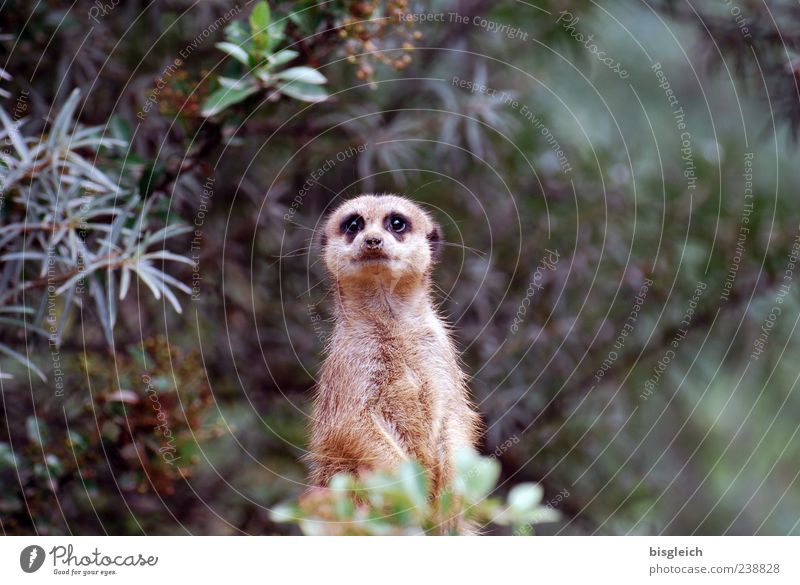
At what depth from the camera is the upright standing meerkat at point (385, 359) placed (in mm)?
3363

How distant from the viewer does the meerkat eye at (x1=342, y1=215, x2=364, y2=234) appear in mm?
3494

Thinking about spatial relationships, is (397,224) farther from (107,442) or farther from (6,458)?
(6,458)

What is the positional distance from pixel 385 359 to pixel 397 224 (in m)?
0.47

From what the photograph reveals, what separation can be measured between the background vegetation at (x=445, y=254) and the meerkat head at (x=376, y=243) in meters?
0.37

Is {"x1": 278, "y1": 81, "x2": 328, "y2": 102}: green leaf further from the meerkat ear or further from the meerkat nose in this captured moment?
the meerkat ear

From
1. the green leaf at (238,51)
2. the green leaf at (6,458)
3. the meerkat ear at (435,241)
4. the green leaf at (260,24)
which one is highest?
the green leaf at (260,24)

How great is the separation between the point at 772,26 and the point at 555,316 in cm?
177

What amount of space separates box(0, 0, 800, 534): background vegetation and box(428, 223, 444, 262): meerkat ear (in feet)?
0.96

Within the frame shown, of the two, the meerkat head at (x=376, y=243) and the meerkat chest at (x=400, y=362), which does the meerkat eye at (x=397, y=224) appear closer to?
the meerkat head at (x=376, y=243)

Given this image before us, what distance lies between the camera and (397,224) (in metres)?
3.52

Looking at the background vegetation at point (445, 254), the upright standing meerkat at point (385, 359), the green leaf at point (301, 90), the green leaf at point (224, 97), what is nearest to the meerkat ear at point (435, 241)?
the upright standing meerkat at point (385, 359)

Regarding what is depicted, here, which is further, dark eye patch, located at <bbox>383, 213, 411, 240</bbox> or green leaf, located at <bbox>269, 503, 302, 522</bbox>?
dark eye patch, located at <bbox>383, 213, 411, 240</bbox>

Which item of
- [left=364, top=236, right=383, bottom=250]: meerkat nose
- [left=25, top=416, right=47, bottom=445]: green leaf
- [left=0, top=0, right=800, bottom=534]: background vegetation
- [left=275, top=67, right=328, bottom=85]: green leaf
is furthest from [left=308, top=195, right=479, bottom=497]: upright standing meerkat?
[left=25, top=416, right=47, bottom=445]: green leaf
